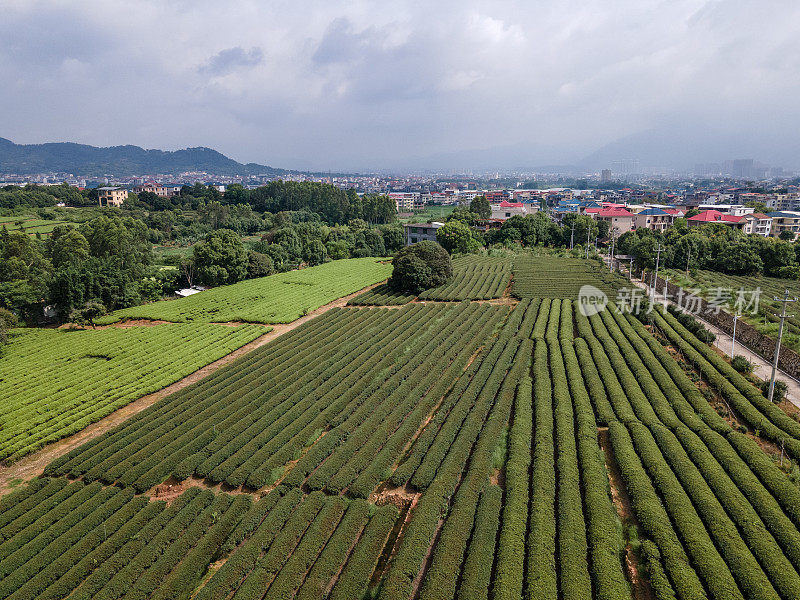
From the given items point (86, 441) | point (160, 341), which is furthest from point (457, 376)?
point (160, 341)

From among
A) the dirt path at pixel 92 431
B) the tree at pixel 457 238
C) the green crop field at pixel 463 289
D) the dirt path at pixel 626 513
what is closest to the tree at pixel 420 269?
the green crop field at pixel 463 289

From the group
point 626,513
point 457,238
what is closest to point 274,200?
point 457,238

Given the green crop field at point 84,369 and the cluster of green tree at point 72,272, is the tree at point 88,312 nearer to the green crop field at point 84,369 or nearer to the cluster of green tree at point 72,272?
the cluster of green tree at point 72,272

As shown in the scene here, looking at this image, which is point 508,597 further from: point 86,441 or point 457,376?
point 86,441

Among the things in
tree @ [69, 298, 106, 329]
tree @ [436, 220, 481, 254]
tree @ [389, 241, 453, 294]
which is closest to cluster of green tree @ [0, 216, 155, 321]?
tree @ [69, 298, 106, 329]

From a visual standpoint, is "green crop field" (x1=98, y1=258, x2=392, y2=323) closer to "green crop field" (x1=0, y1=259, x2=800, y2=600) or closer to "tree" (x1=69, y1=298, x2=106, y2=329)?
"tree" (x1=69, y1=298, x2=106, y2=329)

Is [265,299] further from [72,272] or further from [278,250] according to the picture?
[278,250]

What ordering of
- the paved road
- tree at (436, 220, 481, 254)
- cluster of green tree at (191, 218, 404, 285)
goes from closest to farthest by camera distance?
1. the paved road
2. cluster of green tree at (191, 218, 404, 285)
3. tree at (436, 220, 481, 254)
